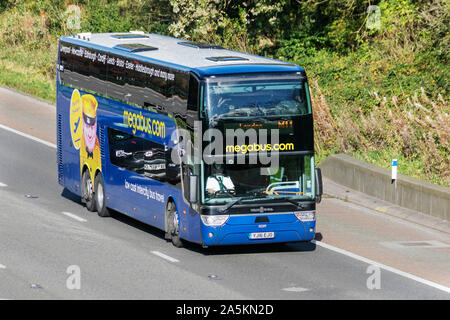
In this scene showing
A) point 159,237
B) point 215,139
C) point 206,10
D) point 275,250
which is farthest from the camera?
point 206,10

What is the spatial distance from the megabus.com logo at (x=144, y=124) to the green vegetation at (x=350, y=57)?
704 centimetres

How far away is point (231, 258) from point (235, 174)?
166 centimetres

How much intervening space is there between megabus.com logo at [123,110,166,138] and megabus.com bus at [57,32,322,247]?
2cm

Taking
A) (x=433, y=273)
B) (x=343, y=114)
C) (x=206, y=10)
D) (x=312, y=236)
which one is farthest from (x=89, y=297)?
(x=206, y=10)

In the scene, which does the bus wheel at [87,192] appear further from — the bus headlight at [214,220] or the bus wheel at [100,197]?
the bus headlight at [214,220]

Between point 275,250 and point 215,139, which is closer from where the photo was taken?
point 215,139

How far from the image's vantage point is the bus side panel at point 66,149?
24.1m

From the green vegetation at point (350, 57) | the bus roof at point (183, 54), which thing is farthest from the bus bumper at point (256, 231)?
the green vegetation at point (350, 57)

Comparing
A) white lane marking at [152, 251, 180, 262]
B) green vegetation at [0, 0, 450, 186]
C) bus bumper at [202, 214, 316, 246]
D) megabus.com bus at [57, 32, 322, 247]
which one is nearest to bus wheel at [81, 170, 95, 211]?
megabus.com bus at [57, 32, 322, 247]

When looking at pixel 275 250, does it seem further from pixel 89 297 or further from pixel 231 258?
pixel 89 297

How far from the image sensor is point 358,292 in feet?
51.0

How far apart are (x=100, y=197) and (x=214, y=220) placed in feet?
18.4

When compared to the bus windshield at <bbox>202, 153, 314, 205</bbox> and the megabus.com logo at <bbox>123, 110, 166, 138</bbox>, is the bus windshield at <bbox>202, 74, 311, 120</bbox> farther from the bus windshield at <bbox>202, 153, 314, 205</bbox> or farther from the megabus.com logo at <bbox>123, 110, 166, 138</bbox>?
the megabus.com logo at <bbox>123, 110, 166, 138</bbox>

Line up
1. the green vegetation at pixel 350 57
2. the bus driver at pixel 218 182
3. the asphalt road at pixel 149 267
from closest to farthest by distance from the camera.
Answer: the asphalt road at pixel 149 267
the bus driver at pixel 218 182
the green vegetation at pixel 350 57
